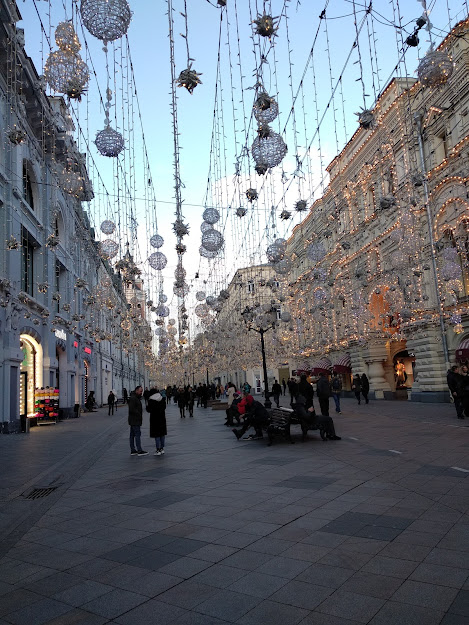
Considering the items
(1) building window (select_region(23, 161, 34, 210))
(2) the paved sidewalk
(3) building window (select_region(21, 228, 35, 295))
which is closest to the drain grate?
(2) the paved sidewalk

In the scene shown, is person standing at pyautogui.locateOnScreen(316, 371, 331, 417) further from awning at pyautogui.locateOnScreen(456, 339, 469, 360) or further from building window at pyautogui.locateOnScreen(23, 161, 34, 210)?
building window at pyautogui.locateOnScreen(23, 161, 34, 210)

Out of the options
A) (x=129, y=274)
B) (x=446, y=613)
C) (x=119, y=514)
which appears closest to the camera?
(x=446, y=613)

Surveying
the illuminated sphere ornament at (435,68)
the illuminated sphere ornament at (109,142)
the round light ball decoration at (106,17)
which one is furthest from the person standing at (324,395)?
the round light ball decoration at (106,17)

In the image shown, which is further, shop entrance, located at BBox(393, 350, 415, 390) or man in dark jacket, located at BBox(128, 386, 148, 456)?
shop entrance, located at BBox(393, 350, 415, 390)

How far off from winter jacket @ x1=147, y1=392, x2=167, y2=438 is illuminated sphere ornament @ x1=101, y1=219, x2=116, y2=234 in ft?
22.1

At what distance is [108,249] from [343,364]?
2490cm

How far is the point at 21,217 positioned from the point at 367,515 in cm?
2091

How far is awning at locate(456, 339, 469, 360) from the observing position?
2278cm

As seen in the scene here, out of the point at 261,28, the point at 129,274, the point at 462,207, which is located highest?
the point at 462,207

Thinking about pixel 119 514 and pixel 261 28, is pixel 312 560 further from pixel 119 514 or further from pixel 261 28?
pixel 261 28

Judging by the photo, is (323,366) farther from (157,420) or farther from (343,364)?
(157,420)

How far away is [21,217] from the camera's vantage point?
22.3 metres

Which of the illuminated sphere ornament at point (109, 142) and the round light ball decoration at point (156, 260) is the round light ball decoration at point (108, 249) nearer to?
the round light ball decoration at point (156, 260)

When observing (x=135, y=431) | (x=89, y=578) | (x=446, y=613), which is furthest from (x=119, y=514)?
(x=135, y=431)
